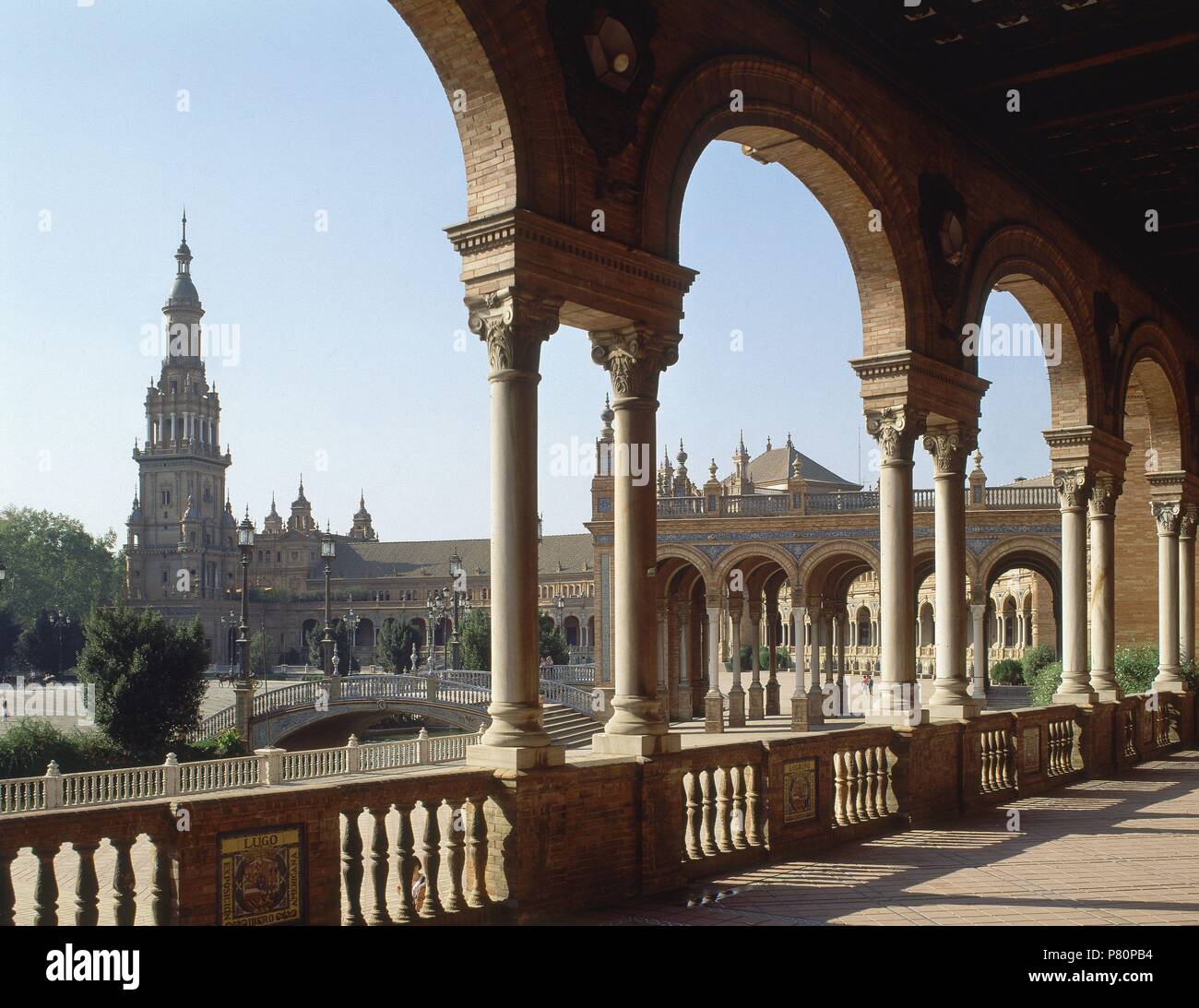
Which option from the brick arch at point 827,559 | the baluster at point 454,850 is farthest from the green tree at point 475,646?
the baluster at point 454,850

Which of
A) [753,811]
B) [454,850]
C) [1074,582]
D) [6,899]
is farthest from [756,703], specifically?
[6,899]

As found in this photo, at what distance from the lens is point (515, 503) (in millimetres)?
7398

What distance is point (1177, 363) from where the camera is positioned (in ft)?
61.9

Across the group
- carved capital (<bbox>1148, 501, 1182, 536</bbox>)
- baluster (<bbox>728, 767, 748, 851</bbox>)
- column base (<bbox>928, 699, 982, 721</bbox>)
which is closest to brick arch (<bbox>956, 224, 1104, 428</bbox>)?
column base (<bbox>928, 699, 982, 721</bbox>)

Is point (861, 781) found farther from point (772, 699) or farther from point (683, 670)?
point (683, 670)

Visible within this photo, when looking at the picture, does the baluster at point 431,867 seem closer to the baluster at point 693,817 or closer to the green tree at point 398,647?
the baluster at point 693,817

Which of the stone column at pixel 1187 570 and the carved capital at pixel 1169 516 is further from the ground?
the carved capital at pixel 1169 516

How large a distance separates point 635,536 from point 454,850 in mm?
2369

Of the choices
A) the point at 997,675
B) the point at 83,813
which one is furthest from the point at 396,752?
the point at 997,675

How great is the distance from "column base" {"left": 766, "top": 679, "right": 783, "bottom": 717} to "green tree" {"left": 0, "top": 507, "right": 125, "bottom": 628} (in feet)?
201

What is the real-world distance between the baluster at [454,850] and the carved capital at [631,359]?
111 inches

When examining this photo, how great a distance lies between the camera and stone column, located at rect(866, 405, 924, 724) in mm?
11375

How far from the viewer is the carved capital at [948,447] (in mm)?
12492
